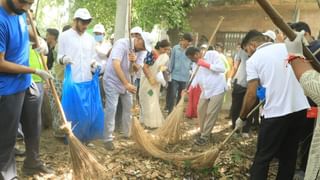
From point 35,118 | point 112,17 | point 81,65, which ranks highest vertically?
point 112,17

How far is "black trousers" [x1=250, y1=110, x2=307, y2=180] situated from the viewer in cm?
331

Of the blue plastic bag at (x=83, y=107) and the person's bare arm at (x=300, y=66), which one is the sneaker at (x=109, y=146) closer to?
the blue plastic bag at (x=83, y=107)

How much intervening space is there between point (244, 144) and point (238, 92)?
43.9 inches

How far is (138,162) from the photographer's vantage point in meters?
4.43

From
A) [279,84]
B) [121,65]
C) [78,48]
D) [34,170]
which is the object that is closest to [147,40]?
[121,65]

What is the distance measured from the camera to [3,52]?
2.82 m

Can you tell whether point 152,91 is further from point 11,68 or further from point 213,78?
point 11,68

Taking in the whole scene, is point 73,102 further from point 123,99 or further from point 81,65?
point 123,99

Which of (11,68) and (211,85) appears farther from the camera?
(211,85)

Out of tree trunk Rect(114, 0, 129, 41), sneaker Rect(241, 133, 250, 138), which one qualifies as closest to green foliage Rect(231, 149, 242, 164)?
sneaker Rect(241, 133, 250, 138)

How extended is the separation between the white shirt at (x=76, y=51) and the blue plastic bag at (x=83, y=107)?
77 millimetres

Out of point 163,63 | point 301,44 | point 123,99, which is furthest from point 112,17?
point 301,44

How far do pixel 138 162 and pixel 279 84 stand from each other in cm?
198

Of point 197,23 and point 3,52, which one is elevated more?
point 197,23
